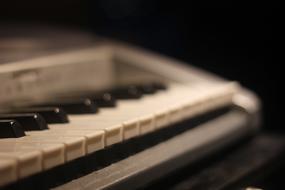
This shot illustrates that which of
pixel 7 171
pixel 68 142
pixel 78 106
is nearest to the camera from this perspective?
pixel 7 171

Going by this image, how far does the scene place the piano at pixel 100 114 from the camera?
27.2 inches

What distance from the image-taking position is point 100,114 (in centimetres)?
93

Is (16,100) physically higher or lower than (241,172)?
higher

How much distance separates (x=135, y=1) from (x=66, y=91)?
100 cm

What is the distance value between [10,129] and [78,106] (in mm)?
239

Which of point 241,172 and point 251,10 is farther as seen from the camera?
point 251,10

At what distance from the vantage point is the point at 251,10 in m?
1.95

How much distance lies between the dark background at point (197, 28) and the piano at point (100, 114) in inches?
14.7

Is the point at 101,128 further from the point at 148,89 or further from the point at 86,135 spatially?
the point at 148,89

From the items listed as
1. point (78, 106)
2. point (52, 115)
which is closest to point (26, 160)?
point (52, 115)

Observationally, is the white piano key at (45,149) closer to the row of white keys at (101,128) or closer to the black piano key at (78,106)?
the row of white keys at (101,128)

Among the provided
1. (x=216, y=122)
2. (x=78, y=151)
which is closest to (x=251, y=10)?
(x=216, y=122)

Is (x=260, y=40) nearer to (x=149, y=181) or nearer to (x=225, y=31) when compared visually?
(x=225, y=31)

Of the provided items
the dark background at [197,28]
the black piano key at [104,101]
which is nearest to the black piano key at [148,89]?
the black piano key at [104,101]
